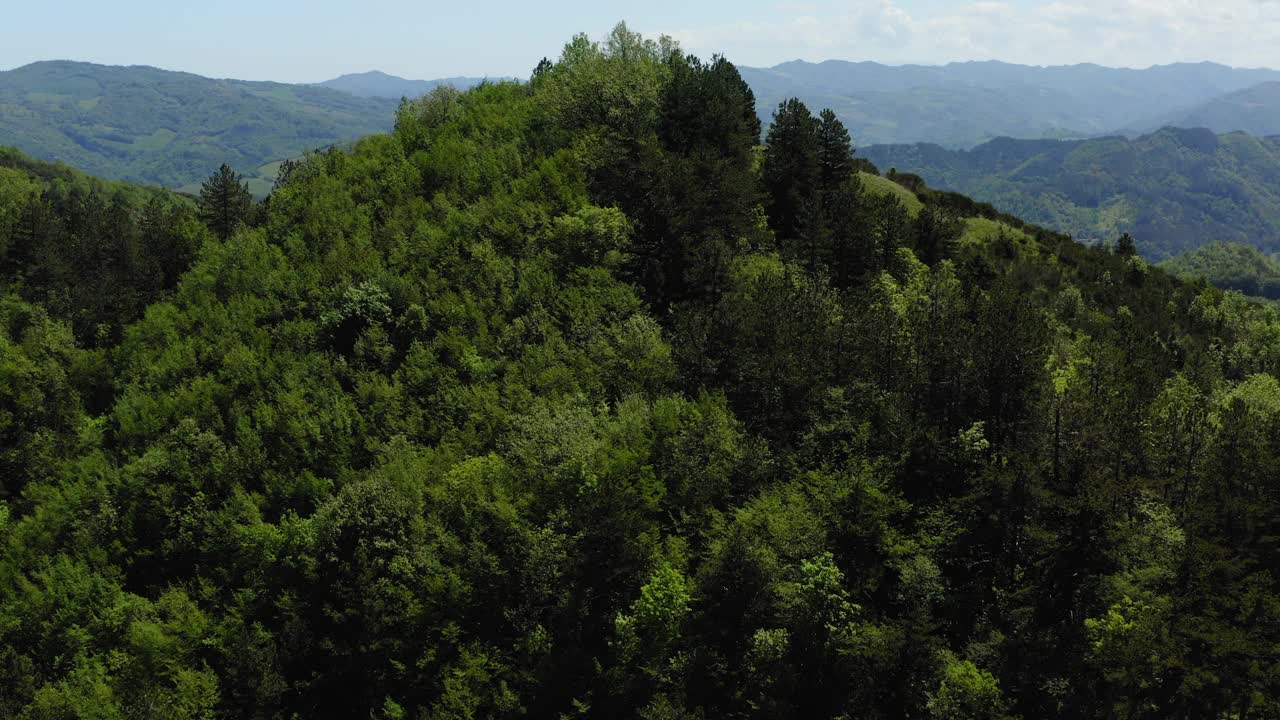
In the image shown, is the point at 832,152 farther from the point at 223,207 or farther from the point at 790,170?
the point at 223,207

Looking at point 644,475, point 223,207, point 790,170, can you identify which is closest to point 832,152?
point 790,170

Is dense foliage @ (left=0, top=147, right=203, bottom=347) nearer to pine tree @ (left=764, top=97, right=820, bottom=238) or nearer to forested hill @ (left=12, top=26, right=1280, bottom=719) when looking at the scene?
forested hill @ (left=12, top=26, right=1280, bottom=719)

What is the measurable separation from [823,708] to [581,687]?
13398 mm

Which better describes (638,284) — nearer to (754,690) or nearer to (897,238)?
(897,238)

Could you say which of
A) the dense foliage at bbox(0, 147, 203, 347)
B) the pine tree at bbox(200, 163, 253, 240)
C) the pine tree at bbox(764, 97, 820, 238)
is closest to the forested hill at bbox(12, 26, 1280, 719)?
the pine tree at bbox(764, 97, 820, 238)

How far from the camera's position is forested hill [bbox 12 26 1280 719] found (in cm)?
3944

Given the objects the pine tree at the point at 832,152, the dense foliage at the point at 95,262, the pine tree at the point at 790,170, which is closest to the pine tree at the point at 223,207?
the dense foliage at the point at 95,262

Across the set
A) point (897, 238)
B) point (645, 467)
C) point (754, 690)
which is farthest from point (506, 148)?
point (754, 690)

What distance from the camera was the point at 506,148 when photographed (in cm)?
8888

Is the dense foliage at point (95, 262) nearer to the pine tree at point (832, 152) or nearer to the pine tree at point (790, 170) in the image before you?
the pine tree at point (790, 170)

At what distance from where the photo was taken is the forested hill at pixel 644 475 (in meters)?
39.4

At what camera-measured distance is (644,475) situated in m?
47.1

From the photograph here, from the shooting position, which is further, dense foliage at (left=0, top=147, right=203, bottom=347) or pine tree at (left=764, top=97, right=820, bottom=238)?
dense foliage at (left=0, top=147, right=203, bottom=347)

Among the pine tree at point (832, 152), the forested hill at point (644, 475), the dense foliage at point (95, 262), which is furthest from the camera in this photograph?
the dense foliage at point (95, 262)
